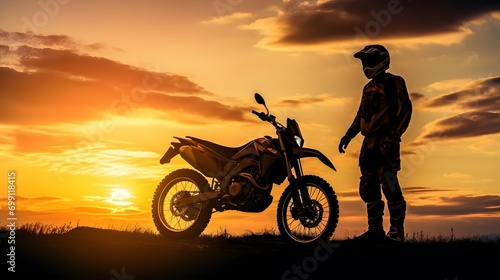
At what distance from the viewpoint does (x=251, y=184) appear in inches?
472

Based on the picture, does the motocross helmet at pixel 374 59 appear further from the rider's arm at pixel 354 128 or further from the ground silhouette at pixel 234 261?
the ground silhouette at pixel 234 261

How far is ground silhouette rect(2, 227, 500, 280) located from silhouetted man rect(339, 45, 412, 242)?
3.36 feet

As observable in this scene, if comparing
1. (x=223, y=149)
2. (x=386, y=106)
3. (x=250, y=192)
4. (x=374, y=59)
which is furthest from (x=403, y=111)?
(x=223, y=149)

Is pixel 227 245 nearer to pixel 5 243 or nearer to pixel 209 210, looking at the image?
pixel 209 210

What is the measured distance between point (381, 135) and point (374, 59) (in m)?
1.38

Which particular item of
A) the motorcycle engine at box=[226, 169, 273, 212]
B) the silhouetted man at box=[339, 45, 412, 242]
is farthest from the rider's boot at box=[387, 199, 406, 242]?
the motorcycle engine at box=[226, 169, 273, 212]

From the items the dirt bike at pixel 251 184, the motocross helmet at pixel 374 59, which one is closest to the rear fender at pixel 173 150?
the dirt bike at pixel 251 184

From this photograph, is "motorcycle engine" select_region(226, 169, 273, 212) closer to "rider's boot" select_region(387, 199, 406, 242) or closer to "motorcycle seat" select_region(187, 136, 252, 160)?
"motorcycle seat" select_region(187, 136, 252, 160)

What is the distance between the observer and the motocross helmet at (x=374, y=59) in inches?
497

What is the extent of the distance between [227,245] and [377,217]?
2.94 meters

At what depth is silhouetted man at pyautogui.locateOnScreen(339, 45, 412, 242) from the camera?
12.5 metres

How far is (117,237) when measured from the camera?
40.3 feet

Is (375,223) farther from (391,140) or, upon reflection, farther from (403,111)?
(403,111)

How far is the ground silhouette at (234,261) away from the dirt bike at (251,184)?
0.57m
